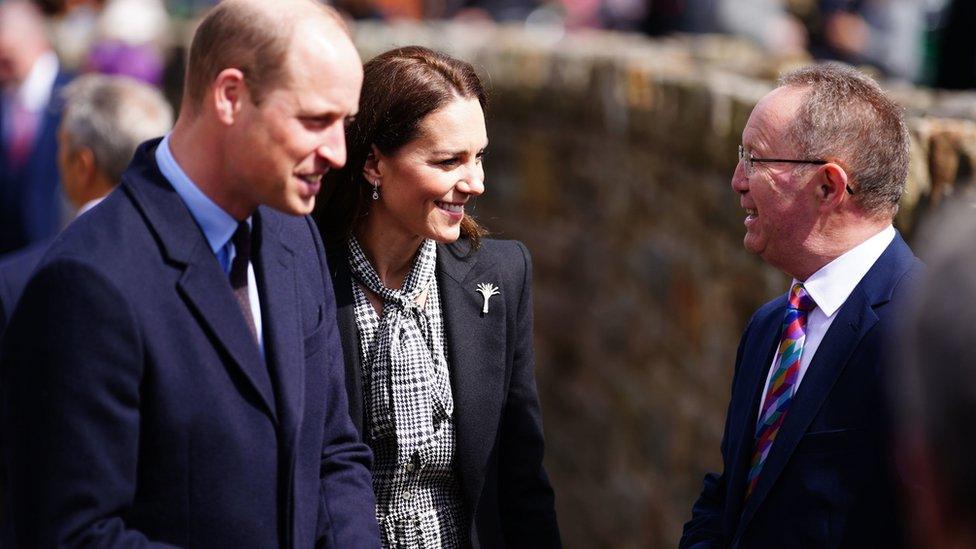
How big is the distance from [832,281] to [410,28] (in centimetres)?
849

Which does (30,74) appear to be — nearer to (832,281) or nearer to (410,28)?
(410,28)

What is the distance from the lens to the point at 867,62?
8719mm

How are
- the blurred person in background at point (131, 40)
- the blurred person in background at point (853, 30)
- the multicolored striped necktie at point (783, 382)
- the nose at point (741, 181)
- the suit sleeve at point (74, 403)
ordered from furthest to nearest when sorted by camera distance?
the blurred person in background at point (131, 40) → the blurred person in background at point (853, 30) → the nose at point (741, 181) → the multicolored striped necktie at point (783, 382) → the suit sleeve at point (74, 403)

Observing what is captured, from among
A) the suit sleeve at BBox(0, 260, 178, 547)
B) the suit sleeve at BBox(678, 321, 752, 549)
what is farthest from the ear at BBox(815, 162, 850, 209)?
the suit sleeve at BBox(0, 260, 178, 547)

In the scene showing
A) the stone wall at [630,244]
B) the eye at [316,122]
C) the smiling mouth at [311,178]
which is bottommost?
the stone wall at [630,244]

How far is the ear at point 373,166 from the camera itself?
127 inches

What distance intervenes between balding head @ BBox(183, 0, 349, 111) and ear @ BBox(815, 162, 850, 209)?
3.62ft

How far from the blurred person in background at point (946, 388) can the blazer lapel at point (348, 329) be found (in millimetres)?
1865

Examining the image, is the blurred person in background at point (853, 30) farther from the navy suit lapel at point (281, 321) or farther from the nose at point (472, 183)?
the navy suit lapel at point (281, 321)

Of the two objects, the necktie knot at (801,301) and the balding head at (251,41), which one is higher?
the balding head at (251,41)

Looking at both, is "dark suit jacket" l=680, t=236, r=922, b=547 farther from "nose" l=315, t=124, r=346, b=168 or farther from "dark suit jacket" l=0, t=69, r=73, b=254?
"dark suit jacket" l=0, t=69, r=73, b=254

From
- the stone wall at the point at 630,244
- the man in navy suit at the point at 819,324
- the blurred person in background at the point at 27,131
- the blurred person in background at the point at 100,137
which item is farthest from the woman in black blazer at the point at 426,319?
the blurred person in background at the point at 27,131

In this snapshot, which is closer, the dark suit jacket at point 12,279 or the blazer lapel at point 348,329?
the blazer lapel at point 348,329

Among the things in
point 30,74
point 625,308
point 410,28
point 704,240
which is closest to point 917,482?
point 704,240
